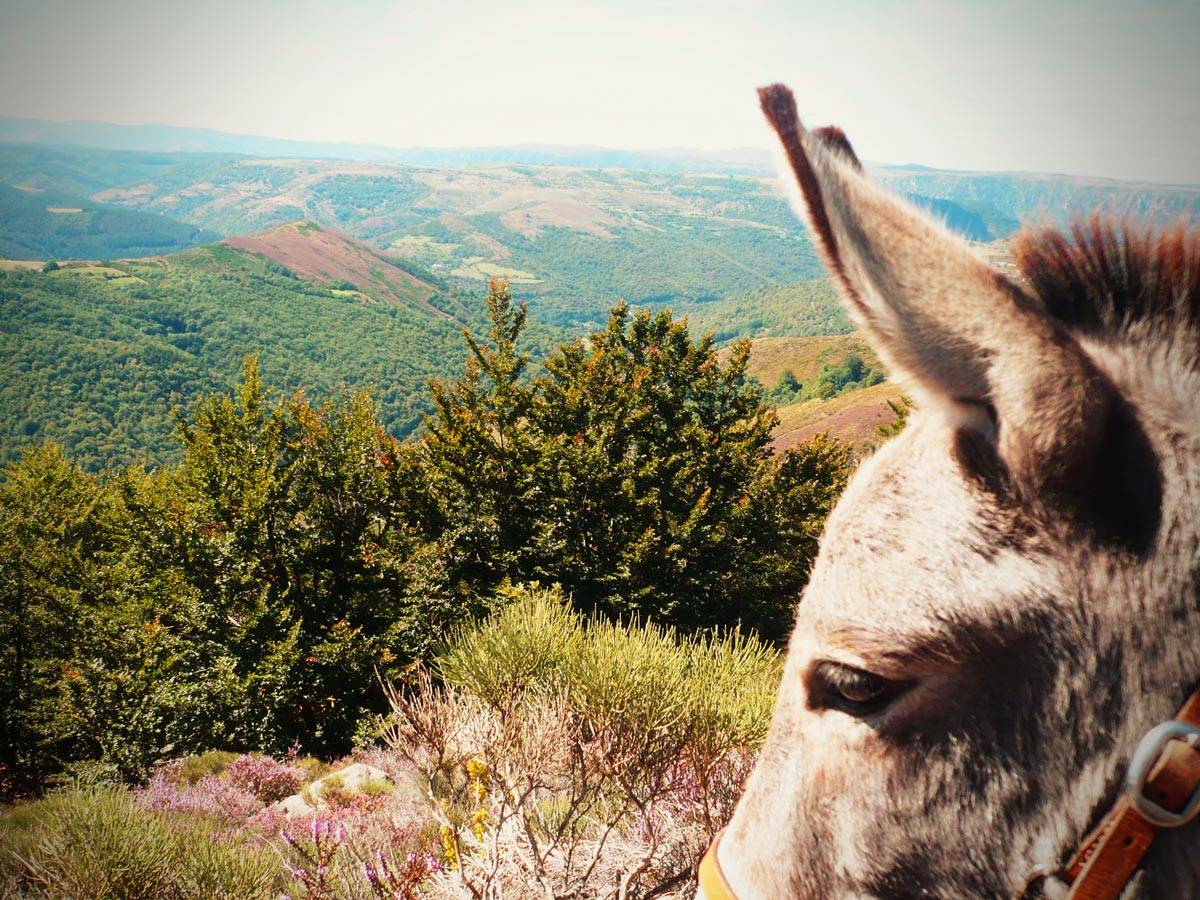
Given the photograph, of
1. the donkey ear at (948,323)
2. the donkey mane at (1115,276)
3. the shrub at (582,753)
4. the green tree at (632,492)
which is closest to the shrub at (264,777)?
the shrub at (582,753)

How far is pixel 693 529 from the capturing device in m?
22.2

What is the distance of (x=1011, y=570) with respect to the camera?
1009 mm

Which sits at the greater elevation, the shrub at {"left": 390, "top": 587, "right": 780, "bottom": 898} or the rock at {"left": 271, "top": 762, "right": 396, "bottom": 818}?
the shrub at {"left": 390, "top": 587, "right": 780, "bottom": 898}

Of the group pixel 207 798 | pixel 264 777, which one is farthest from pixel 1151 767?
pixel 264 777

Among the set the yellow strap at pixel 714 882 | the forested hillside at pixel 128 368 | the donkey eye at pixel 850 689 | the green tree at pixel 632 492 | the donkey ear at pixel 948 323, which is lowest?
the forested hillside at pixel 128 368

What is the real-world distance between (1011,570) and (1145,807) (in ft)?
1.14

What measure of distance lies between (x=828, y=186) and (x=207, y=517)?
21044mm

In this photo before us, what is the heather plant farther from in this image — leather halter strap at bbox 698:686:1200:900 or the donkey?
leather halter strap at bbox 698:686:1200:900

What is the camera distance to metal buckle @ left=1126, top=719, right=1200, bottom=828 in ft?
2.79

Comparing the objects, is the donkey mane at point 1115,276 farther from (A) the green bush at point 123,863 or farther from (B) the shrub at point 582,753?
(A) the green bush at point 123,863

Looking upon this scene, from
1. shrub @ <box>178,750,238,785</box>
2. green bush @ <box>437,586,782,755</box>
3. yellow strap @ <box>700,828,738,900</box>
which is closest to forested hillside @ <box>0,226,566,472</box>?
shrub @ <box>178,750,238,785</box>

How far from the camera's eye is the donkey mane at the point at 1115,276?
0.98m

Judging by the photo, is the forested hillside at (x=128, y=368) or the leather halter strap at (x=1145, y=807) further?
the forested hillside at (x=128, y=368)

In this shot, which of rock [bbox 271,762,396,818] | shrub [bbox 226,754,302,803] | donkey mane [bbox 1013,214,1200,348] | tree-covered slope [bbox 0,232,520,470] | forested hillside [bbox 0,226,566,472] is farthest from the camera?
tree-covered slope [bbox 0,232,520,470]
